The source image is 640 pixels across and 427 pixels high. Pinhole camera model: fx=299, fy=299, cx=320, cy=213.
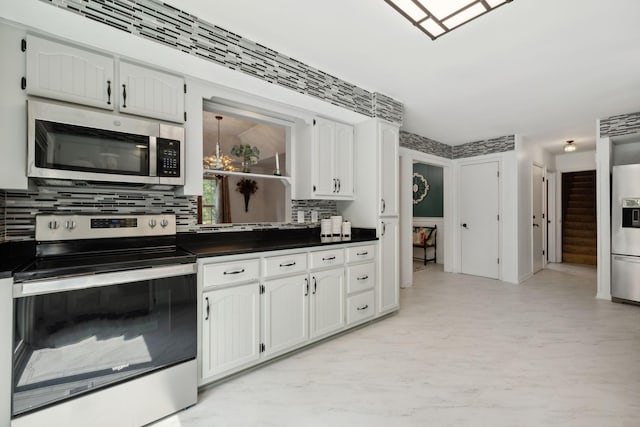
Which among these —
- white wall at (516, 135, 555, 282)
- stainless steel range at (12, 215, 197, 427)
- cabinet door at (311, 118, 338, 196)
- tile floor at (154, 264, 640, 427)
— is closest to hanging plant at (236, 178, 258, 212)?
cabinet door at (311, 118, 338, 196)

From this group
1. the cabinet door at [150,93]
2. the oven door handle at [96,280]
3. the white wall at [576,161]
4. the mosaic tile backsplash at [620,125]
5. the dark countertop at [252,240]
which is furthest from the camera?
the white wall at [576,161]

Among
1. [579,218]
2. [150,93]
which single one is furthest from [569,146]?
[150,93]

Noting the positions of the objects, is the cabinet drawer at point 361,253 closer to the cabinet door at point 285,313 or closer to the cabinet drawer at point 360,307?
the cabinet drawer at point 360,307

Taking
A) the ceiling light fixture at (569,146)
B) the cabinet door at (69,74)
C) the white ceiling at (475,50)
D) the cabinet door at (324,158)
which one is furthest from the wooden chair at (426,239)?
the cabinet door at (69,74)

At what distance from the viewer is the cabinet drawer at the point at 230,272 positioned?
6.38ft

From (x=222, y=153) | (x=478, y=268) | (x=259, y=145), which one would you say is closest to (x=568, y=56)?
(x=259, y=145)

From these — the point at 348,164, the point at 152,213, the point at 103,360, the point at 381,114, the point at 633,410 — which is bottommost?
the point at 633,410

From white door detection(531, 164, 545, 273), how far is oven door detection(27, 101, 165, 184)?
236 inches

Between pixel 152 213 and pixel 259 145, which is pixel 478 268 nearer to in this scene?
pixel 259 145

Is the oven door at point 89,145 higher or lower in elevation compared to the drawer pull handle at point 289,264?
higher

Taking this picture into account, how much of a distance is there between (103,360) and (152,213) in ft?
3.40

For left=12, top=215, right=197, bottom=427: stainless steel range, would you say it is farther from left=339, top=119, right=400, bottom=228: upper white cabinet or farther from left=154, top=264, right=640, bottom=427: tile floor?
left=339, top=119, right=400, bottom=228: upper white cabinet

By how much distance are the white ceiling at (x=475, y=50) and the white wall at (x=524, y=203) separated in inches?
48.0

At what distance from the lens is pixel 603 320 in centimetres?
319
